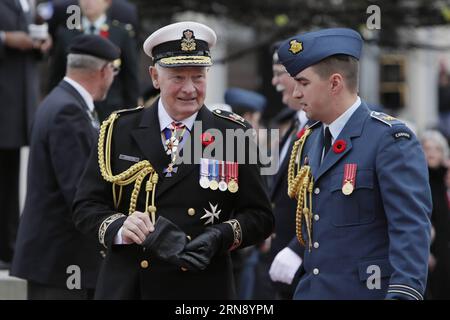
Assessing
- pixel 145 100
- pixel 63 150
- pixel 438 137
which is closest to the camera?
pixel 63 150

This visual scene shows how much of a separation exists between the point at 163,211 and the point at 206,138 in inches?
15.7

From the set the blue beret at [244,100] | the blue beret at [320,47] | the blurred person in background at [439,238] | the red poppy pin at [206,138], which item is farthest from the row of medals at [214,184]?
the blue beret at [244,100]

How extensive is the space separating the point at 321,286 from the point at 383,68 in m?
23.9

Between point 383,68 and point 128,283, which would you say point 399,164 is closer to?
point 128,283

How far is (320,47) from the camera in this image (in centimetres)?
523

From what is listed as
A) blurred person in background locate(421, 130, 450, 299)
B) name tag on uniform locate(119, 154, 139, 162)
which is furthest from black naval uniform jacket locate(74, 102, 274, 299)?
blurred person in background locate(421, 130, 450, 299)

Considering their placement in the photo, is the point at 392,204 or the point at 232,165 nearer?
the point at 392,204

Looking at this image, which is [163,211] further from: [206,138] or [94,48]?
[94,48]

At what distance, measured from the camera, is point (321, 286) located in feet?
16.9

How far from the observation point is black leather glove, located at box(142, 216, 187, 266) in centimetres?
507

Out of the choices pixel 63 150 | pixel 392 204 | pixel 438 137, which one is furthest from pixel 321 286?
pixel 438 137

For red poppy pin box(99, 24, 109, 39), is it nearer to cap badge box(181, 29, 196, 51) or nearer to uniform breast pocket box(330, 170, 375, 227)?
cap badge box(181, 29, 196, 51)

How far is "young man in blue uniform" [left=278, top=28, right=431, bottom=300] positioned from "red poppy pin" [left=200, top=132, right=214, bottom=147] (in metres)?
0.45
